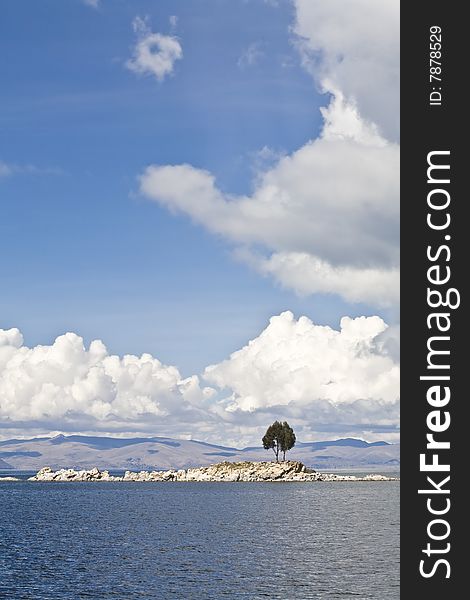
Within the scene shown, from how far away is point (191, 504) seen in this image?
192500 mm

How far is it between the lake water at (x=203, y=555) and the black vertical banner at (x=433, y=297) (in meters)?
45.7

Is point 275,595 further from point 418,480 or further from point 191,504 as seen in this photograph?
point 191,504

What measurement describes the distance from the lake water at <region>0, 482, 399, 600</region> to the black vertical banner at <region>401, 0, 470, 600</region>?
4573 cm

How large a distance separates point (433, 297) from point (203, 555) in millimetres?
76232

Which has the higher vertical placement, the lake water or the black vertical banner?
the black vertical banner

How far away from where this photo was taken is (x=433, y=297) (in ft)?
77.9

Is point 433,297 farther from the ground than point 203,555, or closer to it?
farther from the ground

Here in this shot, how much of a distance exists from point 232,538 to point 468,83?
96.6 metres

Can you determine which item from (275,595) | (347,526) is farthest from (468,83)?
(347,526)

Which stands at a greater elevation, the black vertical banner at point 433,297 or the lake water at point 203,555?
the black vertical banner at point 433,297

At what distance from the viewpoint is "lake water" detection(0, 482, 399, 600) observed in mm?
69438

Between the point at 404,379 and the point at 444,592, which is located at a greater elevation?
the point at 404,379

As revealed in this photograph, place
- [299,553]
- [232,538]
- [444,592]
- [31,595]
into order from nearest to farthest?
[444,592] < [31,595] < [299,553] < [232,538]

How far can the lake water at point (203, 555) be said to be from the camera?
69438 millimetres
